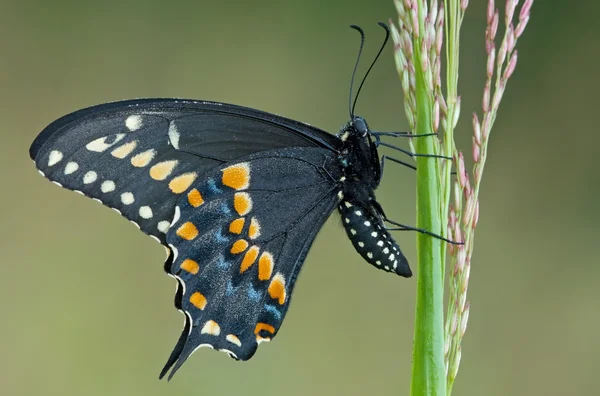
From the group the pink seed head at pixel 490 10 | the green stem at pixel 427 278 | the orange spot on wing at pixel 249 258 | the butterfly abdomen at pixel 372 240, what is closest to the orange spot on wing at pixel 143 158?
the orange spot on wing at pixel 249 258

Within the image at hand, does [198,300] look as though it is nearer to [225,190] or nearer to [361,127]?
[225,190]

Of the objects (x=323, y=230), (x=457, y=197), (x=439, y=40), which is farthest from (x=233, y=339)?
(x=323, y=230)

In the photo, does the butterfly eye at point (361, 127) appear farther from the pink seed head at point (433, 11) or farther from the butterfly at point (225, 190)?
the pink seed head at point (433, 11)

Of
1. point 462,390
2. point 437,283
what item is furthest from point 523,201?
point 437,283

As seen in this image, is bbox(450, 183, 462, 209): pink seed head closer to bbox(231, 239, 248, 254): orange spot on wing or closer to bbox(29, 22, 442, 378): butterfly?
bbox(29, 22, 442, 378): butterfly

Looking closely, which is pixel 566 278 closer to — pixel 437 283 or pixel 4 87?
pixel 437 283

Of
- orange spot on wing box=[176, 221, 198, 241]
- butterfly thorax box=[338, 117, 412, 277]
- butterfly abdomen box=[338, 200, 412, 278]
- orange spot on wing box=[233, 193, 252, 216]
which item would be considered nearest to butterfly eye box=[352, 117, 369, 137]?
butterfly thorax box=[338, 117, 412, 277]
